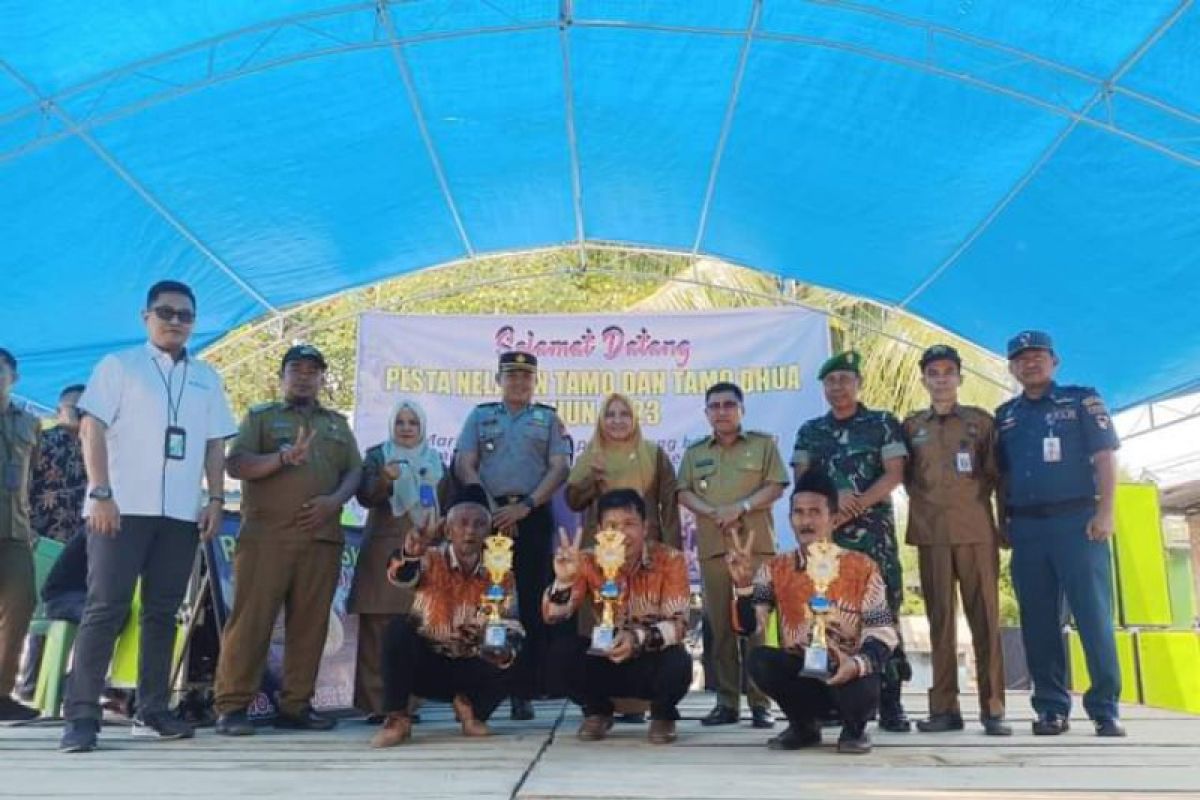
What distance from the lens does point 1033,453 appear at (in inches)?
184

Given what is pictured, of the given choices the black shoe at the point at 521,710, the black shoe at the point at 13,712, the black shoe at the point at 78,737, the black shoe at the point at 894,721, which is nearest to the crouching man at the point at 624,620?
the black shoe at the point at 521,710

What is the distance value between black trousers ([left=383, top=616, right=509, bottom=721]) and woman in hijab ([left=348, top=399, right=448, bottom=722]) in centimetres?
76

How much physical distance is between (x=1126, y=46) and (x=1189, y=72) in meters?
0.34

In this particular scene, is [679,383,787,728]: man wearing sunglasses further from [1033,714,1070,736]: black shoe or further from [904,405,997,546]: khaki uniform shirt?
[1033,714,1070,736]: black shoe

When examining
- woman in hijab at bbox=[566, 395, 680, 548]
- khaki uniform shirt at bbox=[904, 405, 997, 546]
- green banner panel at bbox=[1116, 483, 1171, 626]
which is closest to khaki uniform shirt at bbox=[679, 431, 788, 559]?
woman in hijab at bbox=[566, 395, 680, 548]

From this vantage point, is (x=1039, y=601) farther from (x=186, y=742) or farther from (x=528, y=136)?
(x=528, y=136)

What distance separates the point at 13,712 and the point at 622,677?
311 centimetres

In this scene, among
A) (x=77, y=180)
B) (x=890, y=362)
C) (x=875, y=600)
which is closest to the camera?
(x=875, y=600)

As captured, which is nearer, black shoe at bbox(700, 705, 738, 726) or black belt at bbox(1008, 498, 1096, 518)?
black belt at bbox(1008, 498, 1096, 518)

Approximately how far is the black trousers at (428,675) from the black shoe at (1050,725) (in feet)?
7.09

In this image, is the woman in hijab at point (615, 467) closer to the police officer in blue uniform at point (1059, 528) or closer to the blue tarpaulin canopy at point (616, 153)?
the police officer in blue uniform at point (1059, 528)

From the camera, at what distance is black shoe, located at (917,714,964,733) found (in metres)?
4.54

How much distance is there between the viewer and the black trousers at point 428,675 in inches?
160

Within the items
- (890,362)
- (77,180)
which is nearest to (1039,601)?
(77,180)
